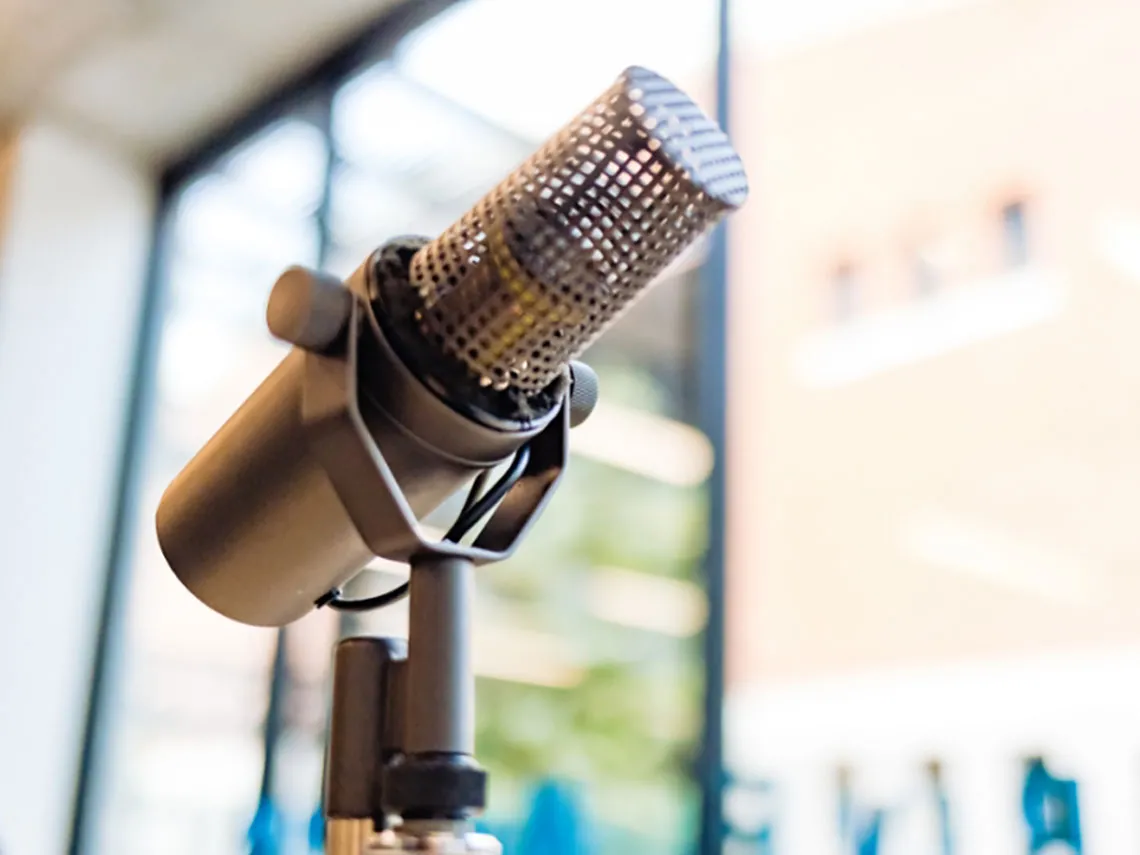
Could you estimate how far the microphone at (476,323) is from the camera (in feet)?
1.92

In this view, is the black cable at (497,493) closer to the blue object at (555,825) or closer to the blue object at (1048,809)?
the blue object at (1048,809)

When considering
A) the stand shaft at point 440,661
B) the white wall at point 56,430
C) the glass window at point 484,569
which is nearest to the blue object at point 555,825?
the glass window at point 484,569

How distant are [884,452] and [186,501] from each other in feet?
5.07

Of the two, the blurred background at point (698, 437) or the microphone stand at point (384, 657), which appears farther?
the blurred background at point (698, 437)

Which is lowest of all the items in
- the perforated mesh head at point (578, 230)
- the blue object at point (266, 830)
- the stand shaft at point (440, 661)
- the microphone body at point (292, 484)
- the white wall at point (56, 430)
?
the blue object at point (266, 830)

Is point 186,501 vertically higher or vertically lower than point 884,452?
lower

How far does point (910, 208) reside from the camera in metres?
2.09

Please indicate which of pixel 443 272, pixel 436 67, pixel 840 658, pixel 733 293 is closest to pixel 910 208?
pixel 733 293

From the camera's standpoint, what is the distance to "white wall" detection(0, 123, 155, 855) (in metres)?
2.94

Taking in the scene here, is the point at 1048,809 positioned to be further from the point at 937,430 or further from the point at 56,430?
the point at 56,430

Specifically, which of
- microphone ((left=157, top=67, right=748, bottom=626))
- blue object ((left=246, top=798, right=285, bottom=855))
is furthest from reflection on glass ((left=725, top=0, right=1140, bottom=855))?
microphone ((left=157, top=67, right=748, bottom=626))

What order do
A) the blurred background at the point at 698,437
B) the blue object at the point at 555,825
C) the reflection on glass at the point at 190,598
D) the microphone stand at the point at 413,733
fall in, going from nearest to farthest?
the microphone stand at the point at 413,733, the blurred background at the point at 698,437, the blue object at the point at 555,825, the reflection on glass at the point at 190,598

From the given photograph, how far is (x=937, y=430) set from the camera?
195 cm

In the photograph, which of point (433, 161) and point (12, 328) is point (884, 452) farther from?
point (12, 328)
